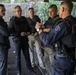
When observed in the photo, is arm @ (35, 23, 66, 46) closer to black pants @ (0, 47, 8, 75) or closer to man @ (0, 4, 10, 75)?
man @ (0, 4, 10, 75)

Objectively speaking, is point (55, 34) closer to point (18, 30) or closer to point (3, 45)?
point (3, 45)

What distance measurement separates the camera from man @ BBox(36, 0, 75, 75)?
10.8ft

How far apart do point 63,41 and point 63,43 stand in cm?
4

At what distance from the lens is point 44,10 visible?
40.9 feet

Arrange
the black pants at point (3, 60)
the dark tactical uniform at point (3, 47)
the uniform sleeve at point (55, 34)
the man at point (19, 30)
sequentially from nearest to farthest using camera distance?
the uniform sleeve at point (55, 34), the dark tactical uniform at point (3, 47), the black pants at point (3, 60), the man at point (19, 30)

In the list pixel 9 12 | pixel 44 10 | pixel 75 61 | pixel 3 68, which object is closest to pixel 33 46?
pixel 3 68

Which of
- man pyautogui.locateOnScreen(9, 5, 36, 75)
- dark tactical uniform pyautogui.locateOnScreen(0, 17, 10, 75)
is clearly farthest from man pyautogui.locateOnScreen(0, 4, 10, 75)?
man pyautogui.locateOnScreen(9, 5, 36, 75)

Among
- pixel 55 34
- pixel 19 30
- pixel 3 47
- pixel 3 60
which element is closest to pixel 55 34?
pixel 55 34

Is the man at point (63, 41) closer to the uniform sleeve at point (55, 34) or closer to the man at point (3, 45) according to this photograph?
the uniform sleeve at point (55, 34)

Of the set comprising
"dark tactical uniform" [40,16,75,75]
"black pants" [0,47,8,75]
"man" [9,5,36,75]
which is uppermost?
"dark tactical uniform" [40,16,75,75]

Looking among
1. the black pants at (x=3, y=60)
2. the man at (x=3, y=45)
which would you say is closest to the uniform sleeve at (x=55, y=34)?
the man at (x=3, y=45)

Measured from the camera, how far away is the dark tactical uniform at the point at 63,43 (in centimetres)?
330

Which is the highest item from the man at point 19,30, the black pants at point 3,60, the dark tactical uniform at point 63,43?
the dark tactical uniform at point 63,43

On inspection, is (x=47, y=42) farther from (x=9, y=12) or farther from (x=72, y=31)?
(x=9, y=12)
